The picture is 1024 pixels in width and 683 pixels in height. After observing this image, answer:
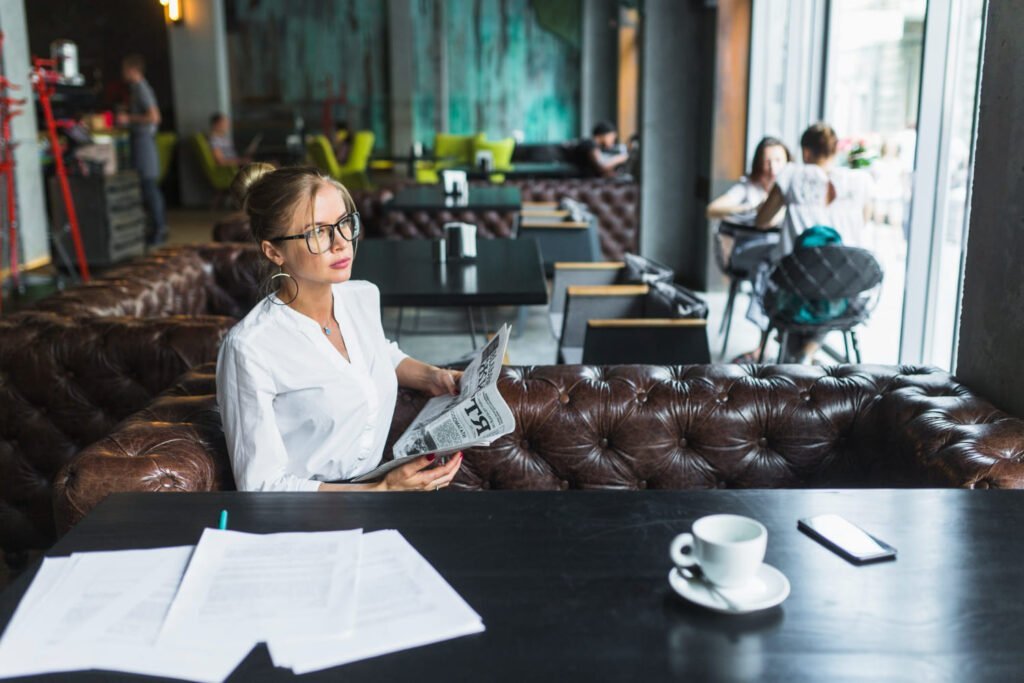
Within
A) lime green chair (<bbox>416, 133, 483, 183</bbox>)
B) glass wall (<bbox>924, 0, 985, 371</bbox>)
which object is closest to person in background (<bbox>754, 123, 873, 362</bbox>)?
Result: glass wall (<bbox>924, 0, 985, 371</bbox>)

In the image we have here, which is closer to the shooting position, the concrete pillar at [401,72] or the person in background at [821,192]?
the person in background at [821,192]

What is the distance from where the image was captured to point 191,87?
13.1 metres

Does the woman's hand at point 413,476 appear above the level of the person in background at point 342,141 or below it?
below

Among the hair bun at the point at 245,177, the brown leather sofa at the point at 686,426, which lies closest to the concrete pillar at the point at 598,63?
the hair bun at the point at 245,177

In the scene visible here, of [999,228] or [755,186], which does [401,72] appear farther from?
[999,228]

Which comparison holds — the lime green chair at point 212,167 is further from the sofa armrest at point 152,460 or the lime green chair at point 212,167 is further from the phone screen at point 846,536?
the phone screen at point 846,536

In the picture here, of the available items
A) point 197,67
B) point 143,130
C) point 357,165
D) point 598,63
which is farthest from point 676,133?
point 197,67

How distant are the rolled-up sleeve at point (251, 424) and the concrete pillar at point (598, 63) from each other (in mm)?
12685

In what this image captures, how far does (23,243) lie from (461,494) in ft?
25.0

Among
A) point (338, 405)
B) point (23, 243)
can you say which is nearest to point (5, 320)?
point (338, 405)

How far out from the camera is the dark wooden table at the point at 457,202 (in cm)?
613

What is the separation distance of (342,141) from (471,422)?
12640 mm

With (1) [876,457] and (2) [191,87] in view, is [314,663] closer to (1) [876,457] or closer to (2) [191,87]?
(1) [876,457]

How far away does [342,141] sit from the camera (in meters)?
13.7
